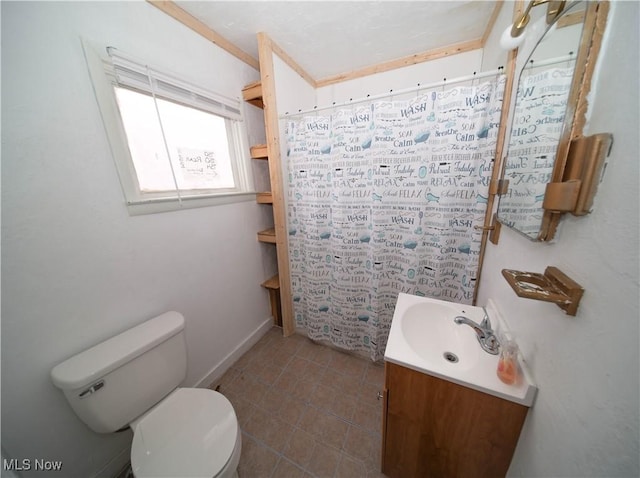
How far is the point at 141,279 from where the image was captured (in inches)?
41.8

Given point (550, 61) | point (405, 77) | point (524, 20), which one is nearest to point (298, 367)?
point (550, 61)

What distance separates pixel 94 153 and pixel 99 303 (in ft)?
2.17

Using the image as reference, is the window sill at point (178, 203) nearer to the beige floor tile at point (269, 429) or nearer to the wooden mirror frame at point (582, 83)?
the beige floor tile at point (269, 429)

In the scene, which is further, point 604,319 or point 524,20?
point 524,20

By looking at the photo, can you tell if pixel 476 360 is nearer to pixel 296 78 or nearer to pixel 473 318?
pixel 473 318

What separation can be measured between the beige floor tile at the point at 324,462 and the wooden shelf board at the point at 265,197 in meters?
1.62

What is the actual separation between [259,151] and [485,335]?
1.75 m

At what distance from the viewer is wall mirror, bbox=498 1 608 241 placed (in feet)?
1.58

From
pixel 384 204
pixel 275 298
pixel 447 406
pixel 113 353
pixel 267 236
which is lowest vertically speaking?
pixel 275 298

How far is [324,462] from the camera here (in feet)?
3.55

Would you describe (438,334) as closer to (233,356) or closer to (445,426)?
(445,426)

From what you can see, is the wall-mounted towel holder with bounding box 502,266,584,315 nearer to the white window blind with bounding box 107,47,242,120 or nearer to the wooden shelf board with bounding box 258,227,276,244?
the wooden shelf board with bounding box 258,227,276,244

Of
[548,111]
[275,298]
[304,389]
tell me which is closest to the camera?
[548,111]

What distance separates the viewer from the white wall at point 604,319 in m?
0.35
